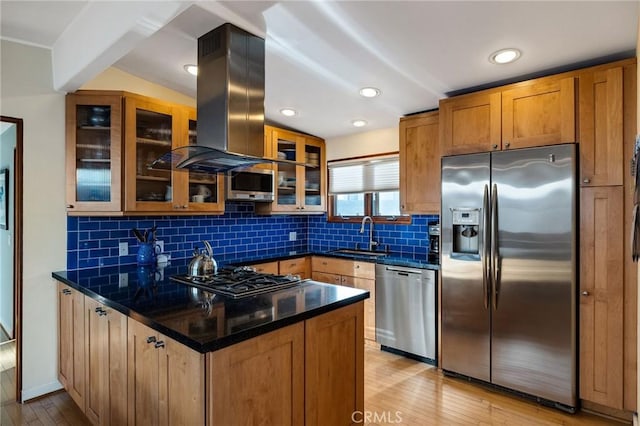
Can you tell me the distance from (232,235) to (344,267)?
4.24 ft

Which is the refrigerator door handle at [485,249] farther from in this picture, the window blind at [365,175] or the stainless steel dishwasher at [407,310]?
the window blind at [365,175]

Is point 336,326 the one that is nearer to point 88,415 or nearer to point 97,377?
point 97,377

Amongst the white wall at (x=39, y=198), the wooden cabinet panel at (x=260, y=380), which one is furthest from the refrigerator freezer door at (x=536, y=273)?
the white wall at (x=39, y=198)

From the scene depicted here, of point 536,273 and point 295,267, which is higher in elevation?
point 536,273

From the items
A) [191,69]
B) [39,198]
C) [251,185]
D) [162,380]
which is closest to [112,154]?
[39,198]

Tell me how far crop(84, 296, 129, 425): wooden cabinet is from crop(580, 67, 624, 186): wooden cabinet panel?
3.00 meters

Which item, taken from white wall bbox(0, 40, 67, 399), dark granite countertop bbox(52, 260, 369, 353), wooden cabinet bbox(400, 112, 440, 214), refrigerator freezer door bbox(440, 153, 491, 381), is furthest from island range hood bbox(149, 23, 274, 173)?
wooden cabinet bbox(400, 112, 440, 214)

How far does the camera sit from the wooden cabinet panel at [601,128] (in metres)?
2.33

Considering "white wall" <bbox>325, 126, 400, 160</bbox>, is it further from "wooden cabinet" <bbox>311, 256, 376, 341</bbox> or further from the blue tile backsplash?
"wooden cabinet" <bbox>311, 256, 376, 341</bbox>

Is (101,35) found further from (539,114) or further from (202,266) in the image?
(539,114)

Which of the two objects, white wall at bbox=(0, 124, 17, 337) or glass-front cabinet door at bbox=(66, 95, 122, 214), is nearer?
glass-front cabinet door at bbox=(66, 95, 122, 214)

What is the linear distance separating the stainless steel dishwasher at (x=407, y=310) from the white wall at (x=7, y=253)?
3.65m

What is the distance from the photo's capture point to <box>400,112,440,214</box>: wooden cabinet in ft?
11.0

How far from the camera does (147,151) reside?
3064mm
